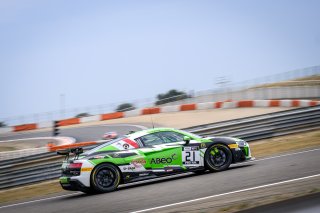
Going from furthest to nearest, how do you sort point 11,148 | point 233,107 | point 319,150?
point 233,107 → point 11,148 → point 319,150

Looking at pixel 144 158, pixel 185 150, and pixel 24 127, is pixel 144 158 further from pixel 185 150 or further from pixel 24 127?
pixel 24 127

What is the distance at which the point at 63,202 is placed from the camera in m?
9.84

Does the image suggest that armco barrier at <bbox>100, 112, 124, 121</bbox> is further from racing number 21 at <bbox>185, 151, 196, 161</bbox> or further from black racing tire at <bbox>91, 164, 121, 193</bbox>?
black racing tire at <bbox>91, 164, 121, 193</bbox>

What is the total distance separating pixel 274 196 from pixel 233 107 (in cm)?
2717

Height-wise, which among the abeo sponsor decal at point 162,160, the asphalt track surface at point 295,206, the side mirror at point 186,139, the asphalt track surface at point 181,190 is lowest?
the asphalt track surface at point 181,190

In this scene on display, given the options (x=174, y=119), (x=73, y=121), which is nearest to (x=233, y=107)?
(x=174, y=119)

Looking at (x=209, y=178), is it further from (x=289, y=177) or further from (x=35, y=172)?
(x=35, y=172)

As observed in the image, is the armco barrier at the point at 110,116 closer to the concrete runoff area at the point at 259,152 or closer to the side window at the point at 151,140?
the concrete runoff area at the point at 259,152

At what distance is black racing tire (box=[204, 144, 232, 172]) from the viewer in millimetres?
11352

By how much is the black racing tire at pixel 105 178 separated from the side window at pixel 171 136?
1.28 metres

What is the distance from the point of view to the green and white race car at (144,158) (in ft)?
34.6

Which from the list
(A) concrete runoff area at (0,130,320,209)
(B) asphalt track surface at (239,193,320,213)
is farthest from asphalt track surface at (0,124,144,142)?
(B) asphalt track surface at (239,193,320,213)

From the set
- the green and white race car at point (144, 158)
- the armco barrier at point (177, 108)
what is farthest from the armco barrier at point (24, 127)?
the green and white race car at point (144, 158)

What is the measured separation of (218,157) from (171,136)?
113 centimetres
